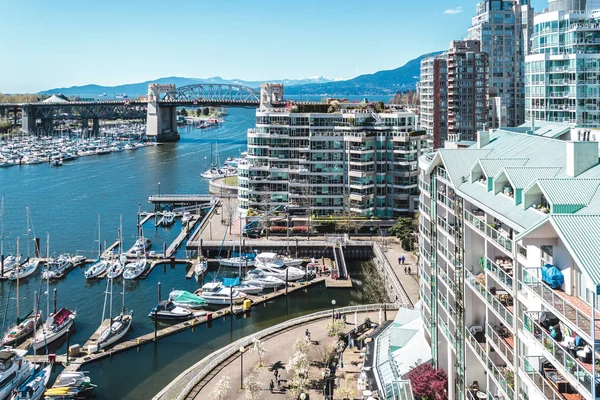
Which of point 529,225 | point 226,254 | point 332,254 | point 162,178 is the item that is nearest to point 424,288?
point 529,225

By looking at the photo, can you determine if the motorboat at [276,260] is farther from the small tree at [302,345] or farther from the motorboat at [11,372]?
the motorboat at [11,372]

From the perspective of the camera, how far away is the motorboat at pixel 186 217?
74.1m

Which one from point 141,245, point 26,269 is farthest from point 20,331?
point 141,245

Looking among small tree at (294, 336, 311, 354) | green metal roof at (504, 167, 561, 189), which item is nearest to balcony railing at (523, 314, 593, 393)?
green metal roof at (504, 167, 561, 189)

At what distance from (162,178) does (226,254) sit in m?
54.2

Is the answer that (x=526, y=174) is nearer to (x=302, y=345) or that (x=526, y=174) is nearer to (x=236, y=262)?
(x=302, y=345)

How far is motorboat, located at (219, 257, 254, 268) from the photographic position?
56.0 metres

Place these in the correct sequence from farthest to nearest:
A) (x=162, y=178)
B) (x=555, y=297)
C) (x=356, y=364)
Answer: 1. (x=162, y=178)
2. (x=356, y=364)
3. (x=555, y=297)

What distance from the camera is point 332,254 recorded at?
58.3 metres

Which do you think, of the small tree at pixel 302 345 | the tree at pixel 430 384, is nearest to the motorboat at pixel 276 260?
Result: the small tree at pixel 302 345

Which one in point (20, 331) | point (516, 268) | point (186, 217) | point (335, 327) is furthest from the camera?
point (186, 217)

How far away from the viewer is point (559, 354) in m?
13.8

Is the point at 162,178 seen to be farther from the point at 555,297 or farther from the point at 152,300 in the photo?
the point at 555,297

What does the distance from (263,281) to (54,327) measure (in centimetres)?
1629
